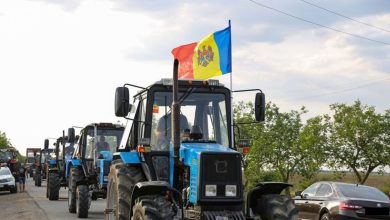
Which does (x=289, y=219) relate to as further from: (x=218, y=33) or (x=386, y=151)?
(x=386, y=151)

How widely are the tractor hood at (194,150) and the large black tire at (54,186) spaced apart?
16.4 m

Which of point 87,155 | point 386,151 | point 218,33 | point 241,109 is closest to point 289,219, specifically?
point 218,33

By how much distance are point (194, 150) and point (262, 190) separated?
1203mm

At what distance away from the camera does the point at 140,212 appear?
25.4 feet

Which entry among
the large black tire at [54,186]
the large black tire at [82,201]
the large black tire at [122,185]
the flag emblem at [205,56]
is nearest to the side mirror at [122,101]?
the large black tire at [122,185]

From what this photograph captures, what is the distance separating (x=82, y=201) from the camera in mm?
16859

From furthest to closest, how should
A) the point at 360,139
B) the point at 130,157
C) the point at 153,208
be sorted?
the point at 360,139
the point at 130,157
the point at 153,208

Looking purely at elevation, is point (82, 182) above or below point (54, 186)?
above

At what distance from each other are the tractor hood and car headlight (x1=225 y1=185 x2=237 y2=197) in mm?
469

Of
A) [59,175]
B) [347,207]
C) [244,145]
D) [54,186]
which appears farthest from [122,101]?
[59,175]

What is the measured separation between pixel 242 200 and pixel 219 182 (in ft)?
1.36

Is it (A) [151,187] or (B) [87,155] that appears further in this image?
(B) [87,155]

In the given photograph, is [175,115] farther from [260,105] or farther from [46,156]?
[46,156]

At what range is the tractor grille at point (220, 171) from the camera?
25.8 ft
